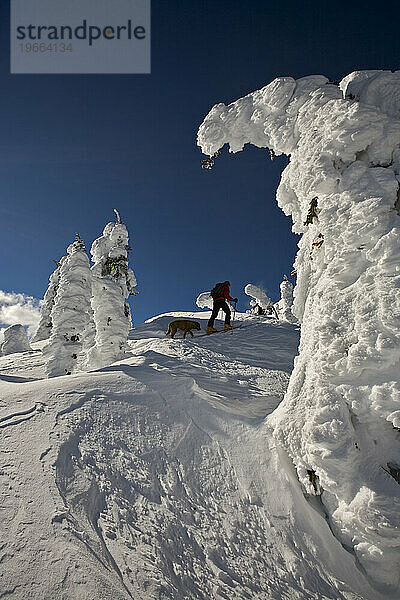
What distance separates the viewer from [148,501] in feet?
9.90

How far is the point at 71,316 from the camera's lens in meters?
13.2

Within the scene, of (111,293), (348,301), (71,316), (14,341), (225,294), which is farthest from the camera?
(14,341)

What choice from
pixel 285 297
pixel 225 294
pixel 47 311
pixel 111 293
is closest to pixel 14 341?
pixel 47 311

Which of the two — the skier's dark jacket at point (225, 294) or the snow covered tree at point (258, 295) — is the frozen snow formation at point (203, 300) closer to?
the snow covered tree at point (258, 295)

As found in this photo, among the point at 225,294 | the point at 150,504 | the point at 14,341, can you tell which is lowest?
the point at 150,504

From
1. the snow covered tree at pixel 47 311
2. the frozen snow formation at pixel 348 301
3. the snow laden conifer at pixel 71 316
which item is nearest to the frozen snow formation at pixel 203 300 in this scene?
the snow covered tree at pixel 47 311

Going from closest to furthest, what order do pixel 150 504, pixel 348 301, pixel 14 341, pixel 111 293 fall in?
pixel 150 504, pixel 348 301, pixel 111 293, pixel 14 341

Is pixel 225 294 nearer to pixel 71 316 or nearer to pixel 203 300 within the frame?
pixel 71 316

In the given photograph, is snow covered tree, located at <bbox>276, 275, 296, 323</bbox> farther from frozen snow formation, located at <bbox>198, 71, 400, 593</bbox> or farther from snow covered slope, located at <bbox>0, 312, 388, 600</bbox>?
snow covered slope, located at <bbox>0, 312, 388, 600</bbox>

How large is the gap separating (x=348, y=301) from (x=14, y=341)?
74.5ft

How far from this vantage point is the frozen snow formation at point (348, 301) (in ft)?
10.1

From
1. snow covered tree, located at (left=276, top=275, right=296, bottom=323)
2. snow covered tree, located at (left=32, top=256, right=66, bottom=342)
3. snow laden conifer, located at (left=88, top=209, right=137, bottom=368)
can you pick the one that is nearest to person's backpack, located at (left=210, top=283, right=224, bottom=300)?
snow laden conifer, located at (left=88, top=209, right=137, bottom=368)

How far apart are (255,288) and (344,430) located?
30068mm

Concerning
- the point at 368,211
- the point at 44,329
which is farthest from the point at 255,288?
the point at 368,211
